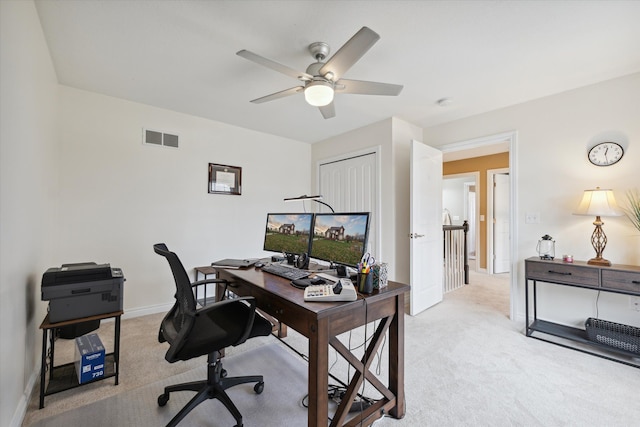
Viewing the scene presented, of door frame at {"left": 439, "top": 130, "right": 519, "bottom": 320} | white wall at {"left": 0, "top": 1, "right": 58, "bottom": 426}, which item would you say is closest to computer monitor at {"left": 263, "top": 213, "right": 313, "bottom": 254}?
white wall at {"left": 0, "top": 1, "right": 58, "bottom": 426}

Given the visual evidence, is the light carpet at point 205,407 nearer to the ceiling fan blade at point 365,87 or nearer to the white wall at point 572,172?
the ceiling fan blade at point 365,87

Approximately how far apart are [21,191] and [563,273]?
13.6ft

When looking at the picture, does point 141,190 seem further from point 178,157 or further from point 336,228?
point 336,228

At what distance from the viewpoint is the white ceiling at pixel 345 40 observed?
66.2 inches

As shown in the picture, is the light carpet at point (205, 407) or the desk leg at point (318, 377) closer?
the desk leg at point (318, 377)

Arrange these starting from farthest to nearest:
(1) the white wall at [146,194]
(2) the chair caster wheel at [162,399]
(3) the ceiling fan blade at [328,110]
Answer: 1. (1) the white wall at [146,194]
2. (3) the ceiling fan blade at [328,110]
3. (2) the chair caster wheel at [162,399]

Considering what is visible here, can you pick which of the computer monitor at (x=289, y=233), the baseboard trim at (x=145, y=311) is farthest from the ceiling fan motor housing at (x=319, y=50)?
the baseboard trim at (x=145, y=311)

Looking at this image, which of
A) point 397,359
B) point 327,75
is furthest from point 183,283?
point 327,75

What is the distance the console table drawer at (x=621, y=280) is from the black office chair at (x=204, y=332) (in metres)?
2.78

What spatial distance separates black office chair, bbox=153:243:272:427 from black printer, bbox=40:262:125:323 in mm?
563

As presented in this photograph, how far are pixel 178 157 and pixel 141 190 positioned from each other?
0.58 metres

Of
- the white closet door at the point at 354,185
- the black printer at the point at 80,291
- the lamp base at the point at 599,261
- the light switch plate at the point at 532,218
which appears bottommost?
the black printer at the point at 80,291

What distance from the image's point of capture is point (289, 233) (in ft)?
7.30

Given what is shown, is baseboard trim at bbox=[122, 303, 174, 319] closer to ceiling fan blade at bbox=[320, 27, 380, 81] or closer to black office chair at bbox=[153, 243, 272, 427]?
black office chair at bbox=[153, 243, 272, 427]
